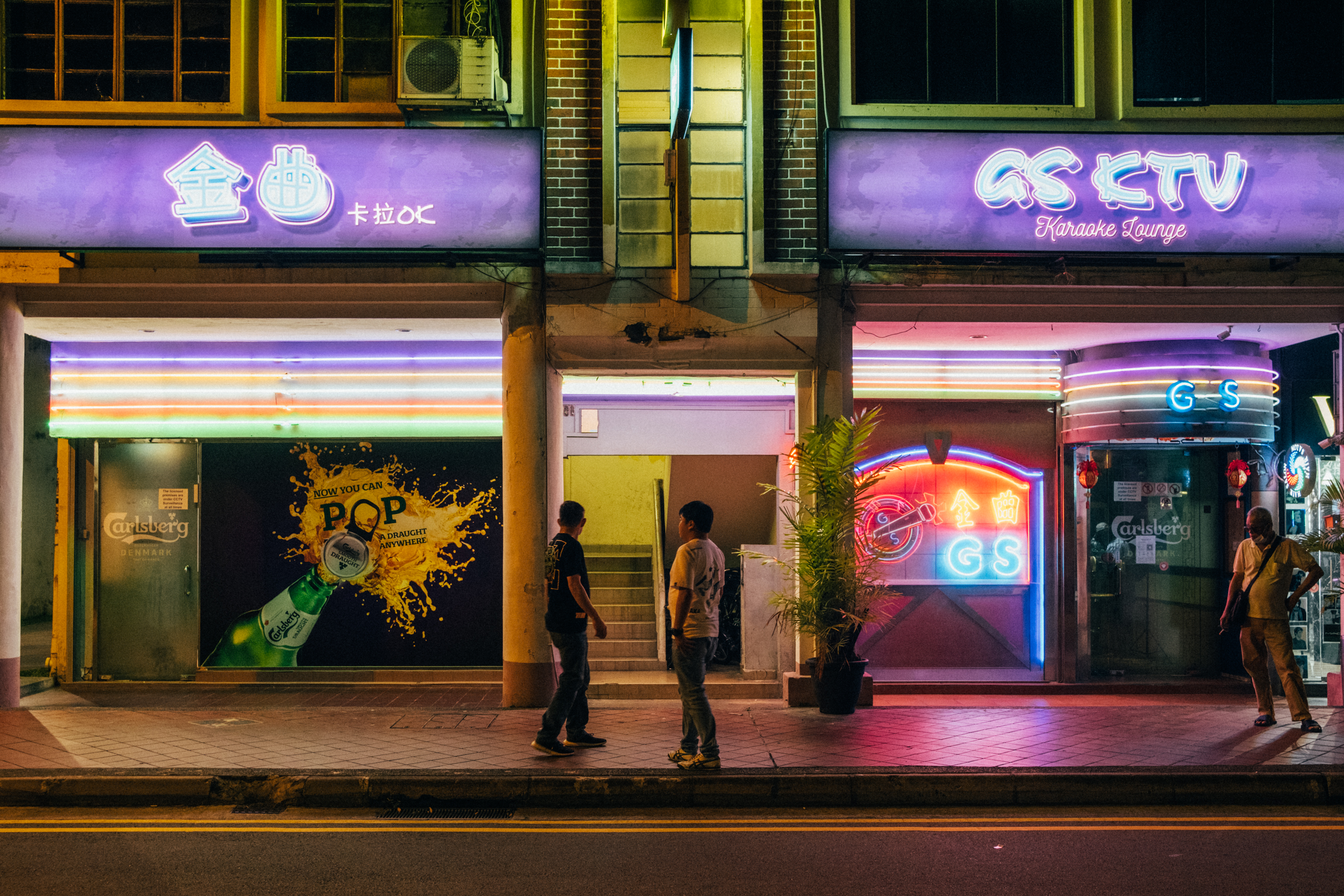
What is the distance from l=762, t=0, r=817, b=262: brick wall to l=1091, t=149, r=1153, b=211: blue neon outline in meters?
2.81

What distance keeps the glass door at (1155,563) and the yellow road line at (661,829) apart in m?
6.33

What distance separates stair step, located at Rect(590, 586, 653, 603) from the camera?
13281 mm

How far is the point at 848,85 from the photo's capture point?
34.4 feet

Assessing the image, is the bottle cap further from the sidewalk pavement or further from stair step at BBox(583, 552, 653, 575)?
stair step at BBox(583, 552, 653, 575)

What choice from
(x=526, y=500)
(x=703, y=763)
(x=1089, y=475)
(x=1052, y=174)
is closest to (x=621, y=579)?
(x=526, y=500)

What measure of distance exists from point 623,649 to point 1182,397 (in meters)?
7.18

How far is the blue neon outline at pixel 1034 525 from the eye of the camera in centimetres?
1248

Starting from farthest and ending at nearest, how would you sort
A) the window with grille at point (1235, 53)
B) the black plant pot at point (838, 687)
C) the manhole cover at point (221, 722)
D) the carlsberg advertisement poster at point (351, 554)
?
the carlsberg advertisement poster at point (351, 554) → the window with grille at point (1235, 53) → the black plant pot at point (838, 687) → the manhole cover at point (221, 722)

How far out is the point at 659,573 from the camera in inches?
513

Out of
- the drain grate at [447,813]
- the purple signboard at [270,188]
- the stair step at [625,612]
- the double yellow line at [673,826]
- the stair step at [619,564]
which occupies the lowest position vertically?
the drain grate at [447,813]

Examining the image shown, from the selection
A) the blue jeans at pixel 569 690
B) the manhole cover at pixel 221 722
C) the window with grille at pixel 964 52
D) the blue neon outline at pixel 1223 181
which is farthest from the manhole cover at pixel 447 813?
the blue neon outline at pixel 1223 181

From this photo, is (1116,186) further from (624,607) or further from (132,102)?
(132,102)

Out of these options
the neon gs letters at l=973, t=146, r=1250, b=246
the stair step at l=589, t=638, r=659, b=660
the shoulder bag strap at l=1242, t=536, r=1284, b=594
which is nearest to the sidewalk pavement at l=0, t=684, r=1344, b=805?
the shoulder bag strap at l=1242, t=536, r=1284, b=594

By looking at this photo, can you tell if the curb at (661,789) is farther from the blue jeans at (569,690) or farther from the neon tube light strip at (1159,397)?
the neon tube light strip at (1159,397)
